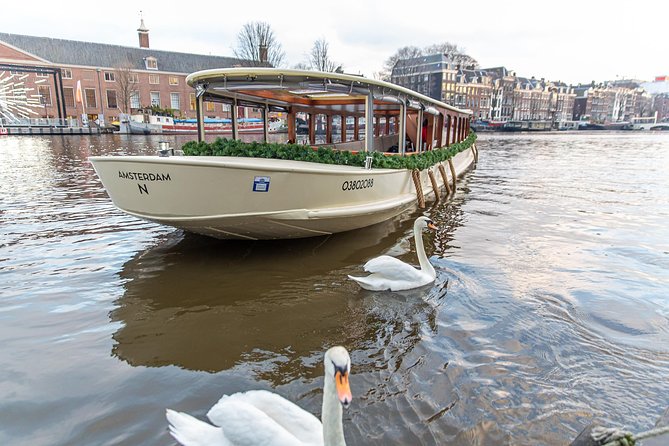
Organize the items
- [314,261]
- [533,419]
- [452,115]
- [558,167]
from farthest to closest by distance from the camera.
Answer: [558,167], [452,115], [314,261], [533,419]

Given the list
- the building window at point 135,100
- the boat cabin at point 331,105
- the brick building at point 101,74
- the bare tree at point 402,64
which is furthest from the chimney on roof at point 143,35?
the boat cabin at point 331,105

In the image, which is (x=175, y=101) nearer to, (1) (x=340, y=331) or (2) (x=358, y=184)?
(2) (x=358, y=184)

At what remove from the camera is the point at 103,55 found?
62875mm

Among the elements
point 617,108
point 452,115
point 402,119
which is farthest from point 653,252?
point 617,108

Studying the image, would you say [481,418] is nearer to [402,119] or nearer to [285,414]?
[285,414]

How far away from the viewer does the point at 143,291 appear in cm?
594

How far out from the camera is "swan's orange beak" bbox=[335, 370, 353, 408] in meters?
2.46

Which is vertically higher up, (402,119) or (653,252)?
(402,119)

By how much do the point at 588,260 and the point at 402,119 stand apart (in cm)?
460

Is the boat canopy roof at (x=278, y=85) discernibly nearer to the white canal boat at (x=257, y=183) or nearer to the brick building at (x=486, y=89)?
the white canal boat at (x=257, y=183)

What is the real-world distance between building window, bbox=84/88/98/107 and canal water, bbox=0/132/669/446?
6097 cm

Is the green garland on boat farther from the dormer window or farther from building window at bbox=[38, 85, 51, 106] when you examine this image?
the dormer window

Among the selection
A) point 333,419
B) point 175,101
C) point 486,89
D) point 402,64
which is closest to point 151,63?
point 175,101

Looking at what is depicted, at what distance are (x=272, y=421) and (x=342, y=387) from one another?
2.15ft
